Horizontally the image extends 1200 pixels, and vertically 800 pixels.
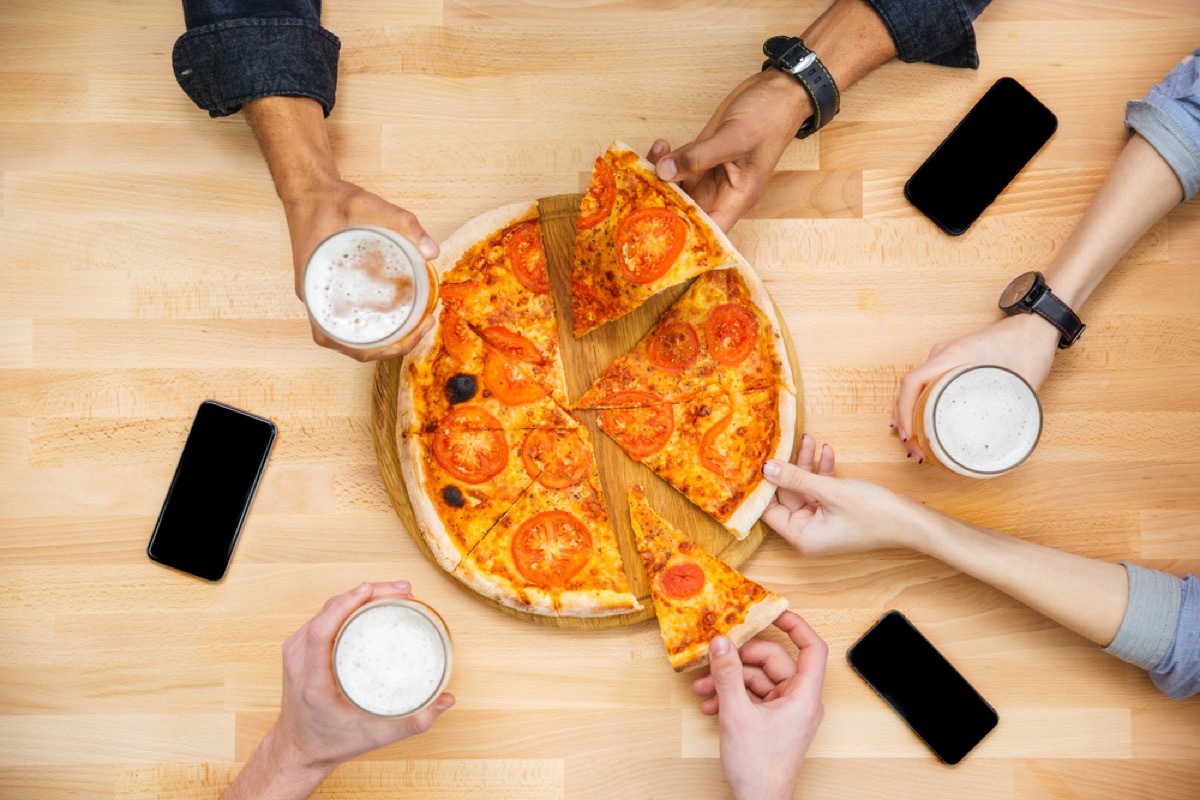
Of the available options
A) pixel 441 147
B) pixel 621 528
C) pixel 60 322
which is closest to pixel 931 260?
pixel 621 528

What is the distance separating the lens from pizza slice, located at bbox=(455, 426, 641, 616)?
3039 millimetres

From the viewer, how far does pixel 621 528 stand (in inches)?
127

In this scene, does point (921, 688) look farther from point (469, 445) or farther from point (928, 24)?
point (928, 24)

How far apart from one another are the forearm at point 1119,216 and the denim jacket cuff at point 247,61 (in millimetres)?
2781

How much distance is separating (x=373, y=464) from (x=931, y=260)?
228cm

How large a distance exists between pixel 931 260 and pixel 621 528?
5.18ft

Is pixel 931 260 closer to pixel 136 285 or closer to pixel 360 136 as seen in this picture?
pixel 360 136

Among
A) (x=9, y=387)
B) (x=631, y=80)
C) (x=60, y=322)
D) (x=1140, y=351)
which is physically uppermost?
(x=631, y=80)

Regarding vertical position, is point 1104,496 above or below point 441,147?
below

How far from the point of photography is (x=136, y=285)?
10.7 feet

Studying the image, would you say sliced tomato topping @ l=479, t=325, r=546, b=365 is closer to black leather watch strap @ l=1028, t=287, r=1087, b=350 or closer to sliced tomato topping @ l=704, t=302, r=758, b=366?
sliced tomato topping @ l=704, t=302, r=758, b=366

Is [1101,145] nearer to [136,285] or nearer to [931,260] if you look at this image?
[931,260]

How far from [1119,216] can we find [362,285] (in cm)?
267

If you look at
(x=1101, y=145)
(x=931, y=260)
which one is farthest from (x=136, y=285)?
(x=1101, y=145)
